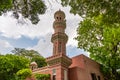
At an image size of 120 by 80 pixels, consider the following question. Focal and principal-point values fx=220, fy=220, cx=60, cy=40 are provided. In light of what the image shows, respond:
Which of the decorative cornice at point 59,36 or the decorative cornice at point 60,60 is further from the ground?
the decorative cornice at point 59,36

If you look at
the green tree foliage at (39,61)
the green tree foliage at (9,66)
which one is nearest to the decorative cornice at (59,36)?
the green tree foliage at (9,66)

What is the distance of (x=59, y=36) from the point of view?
37.1 m

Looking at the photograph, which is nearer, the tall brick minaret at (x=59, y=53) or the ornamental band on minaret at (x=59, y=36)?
the tall brick minaret at (x=59, y=53)

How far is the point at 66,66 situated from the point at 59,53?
76.5 inches

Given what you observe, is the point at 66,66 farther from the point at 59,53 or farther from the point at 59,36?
the point at 59,36

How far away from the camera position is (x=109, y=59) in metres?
31.1

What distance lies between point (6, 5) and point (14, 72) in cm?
2128

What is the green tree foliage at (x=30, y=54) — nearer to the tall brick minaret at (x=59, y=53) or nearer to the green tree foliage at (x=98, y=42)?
the tall brick minaret at (x=59, y=53)

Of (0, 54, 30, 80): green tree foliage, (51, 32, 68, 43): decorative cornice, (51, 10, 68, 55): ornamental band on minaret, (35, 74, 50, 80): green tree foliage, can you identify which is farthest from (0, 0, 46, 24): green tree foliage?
(51, 32, 68, 43): decorative cornice

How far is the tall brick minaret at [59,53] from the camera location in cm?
2789

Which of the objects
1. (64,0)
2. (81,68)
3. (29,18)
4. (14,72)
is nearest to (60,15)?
(81,68)

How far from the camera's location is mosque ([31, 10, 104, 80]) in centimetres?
2808

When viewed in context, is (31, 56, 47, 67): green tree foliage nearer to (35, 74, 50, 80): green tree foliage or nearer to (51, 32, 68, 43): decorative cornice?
(51, 32, 68, 43): decorative cornice

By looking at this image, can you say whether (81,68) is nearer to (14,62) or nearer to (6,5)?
(14,62)
